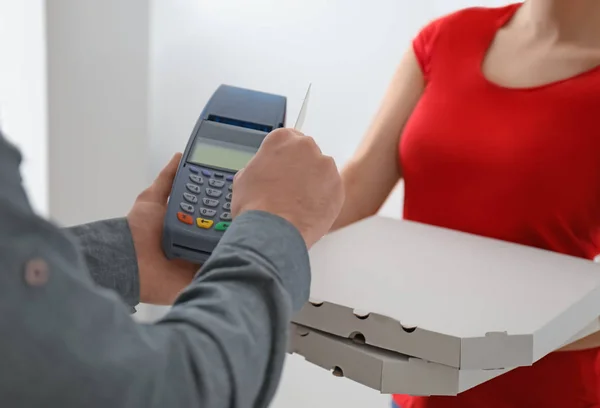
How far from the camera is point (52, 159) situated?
1369mm

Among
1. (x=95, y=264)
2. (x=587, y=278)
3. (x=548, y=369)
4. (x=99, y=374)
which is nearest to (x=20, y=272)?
(x=99, y=374)

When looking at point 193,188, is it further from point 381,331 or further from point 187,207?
point 381,331

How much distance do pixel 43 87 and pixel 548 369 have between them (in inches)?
40.1

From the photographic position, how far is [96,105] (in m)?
1.40

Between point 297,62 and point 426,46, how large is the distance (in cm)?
48

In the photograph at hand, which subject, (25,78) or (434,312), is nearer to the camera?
(434,312)

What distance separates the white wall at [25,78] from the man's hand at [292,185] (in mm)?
916

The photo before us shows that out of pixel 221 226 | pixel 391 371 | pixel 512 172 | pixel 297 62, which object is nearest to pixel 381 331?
pixel 391 371

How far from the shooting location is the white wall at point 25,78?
124 cm

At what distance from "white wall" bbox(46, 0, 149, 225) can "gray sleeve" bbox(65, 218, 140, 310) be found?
933 millimetres

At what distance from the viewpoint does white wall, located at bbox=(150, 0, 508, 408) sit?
4.11 feet

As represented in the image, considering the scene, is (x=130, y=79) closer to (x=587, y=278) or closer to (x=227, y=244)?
(x=587, y=278)

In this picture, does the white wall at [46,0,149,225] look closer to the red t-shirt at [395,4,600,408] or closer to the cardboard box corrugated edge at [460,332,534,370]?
the red t-shirt at [395,4,600,408]

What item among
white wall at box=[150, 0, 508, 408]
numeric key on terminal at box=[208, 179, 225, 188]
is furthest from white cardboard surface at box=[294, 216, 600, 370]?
white wall at box=[150, 0, 508, 408]
